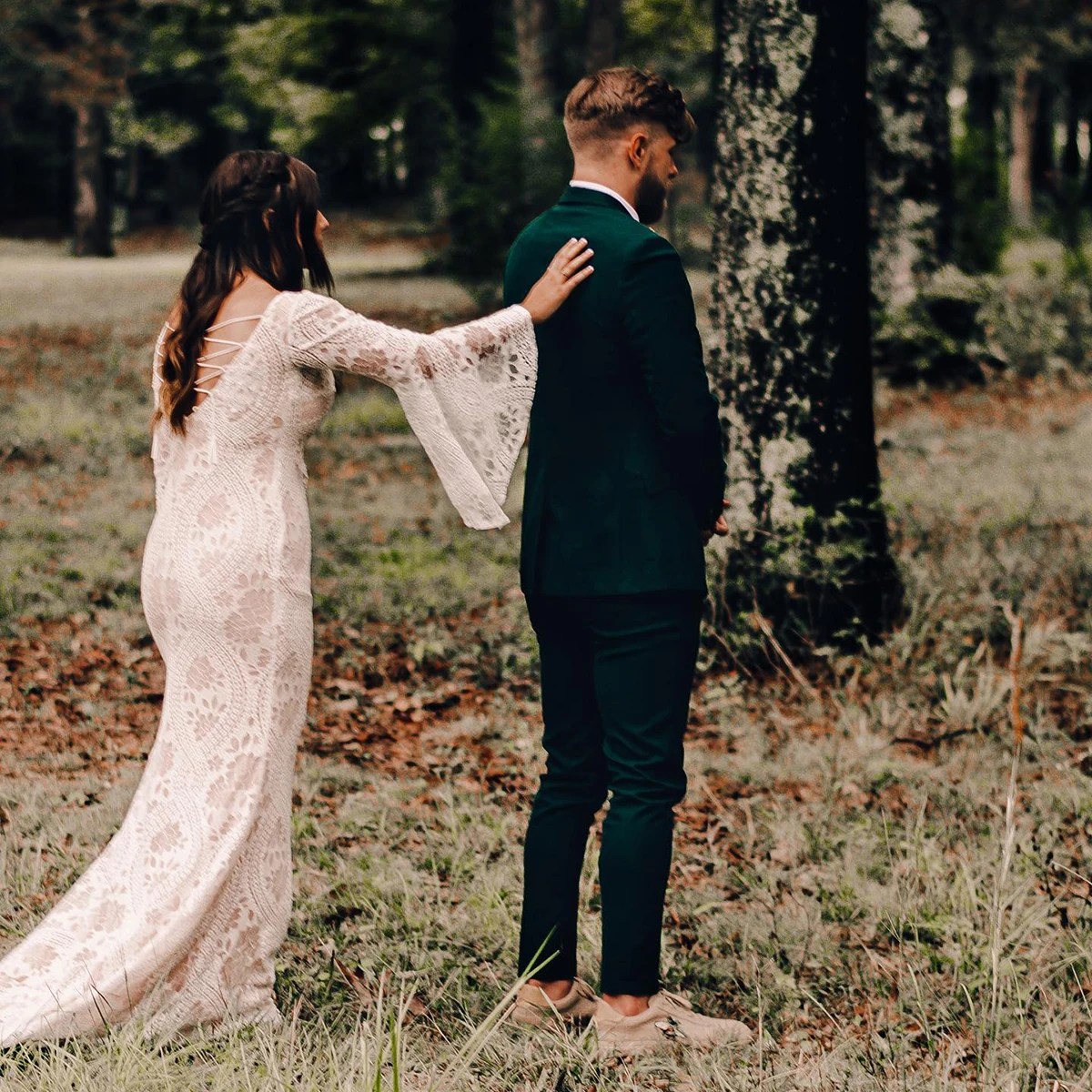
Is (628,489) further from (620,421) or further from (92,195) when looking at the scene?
(92,195)

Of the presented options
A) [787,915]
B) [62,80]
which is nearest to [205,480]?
[787,915]

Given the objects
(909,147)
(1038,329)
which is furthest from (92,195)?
(1038,329)

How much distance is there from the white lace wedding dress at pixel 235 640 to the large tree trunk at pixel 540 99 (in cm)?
1575

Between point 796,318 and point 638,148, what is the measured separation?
11.8 feet

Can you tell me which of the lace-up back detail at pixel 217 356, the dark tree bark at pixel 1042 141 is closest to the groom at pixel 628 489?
the lace-up back detail at pixel 217 356

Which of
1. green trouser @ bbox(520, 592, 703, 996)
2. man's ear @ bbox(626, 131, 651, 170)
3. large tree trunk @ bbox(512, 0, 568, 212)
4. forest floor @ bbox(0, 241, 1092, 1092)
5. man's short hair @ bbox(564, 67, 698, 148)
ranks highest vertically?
large tree trunk @ bbox(512, 0, 568, 212)

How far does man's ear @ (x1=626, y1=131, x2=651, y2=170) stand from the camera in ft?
11.1

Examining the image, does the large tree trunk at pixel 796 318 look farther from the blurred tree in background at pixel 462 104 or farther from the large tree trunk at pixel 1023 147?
the large tree trunk at pixel 1023 147

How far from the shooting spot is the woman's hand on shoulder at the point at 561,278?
→ 337 centimetres

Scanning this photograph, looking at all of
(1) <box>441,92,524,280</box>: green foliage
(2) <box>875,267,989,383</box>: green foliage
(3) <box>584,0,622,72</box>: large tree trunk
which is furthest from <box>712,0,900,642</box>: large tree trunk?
(3) <box>584,0,622,72</box>: large tree trunk

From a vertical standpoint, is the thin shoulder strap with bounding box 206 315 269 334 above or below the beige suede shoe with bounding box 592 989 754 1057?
above

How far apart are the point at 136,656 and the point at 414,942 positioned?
12.2 ft

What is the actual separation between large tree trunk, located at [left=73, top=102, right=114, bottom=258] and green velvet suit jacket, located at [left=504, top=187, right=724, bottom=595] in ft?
110

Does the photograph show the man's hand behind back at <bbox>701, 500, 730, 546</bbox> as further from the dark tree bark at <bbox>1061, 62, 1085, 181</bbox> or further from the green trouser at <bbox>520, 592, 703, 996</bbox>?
the dark tree bark at <bbox>1061, 62, 1085, 181</bbox>
